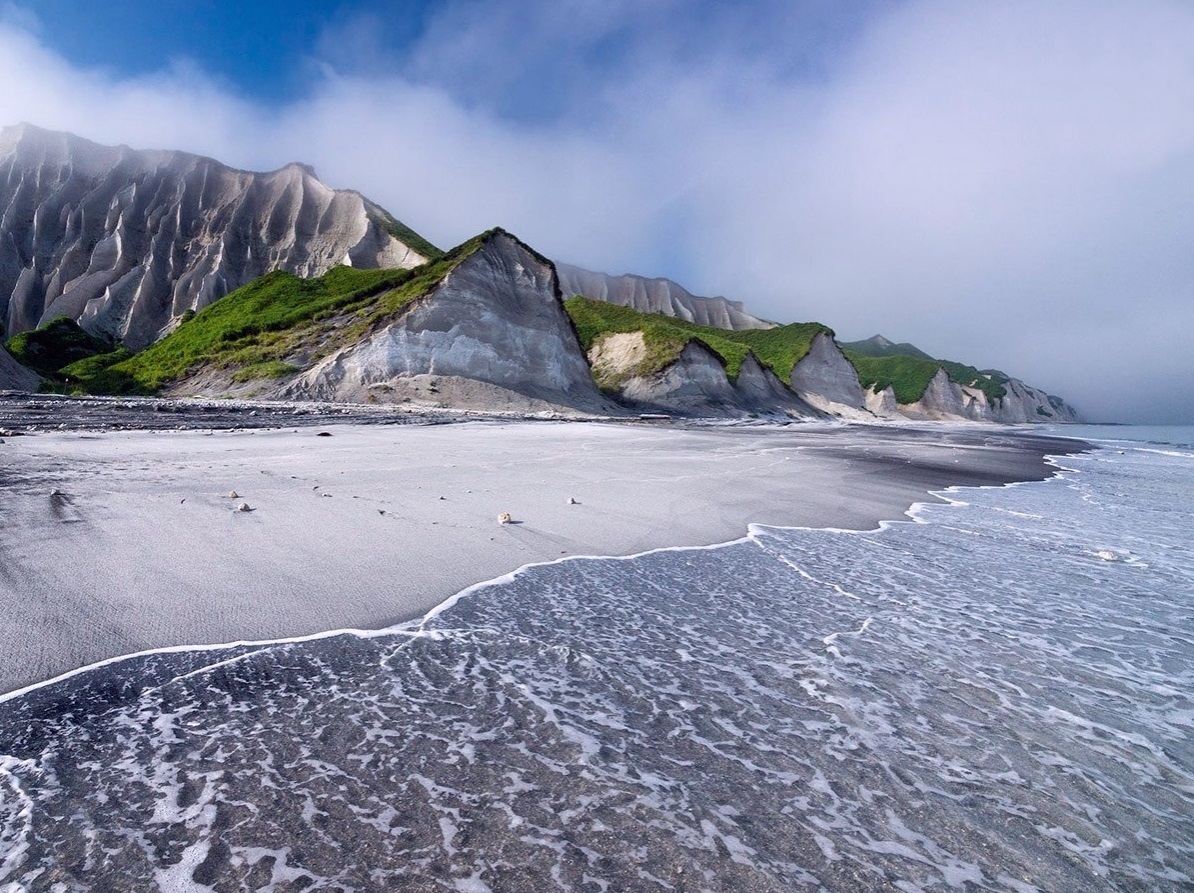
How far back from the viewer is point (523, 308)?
35.7 metres

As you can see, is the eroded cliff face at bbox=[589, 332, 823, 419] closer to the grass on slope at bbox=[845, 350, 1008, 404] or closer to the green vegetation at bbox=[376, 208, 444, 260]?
the green vegetation at bbox=[376, 208, 444, 260]

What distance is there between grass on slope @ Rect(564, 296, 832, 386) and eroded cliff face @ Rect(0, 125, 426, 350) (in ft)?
65.2

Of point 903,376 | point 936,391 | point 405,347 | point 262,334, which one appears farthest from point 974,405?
point 262,334

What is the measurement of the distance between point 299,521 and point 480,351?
28.0 meters

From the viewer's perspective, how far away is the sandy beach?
114 inches

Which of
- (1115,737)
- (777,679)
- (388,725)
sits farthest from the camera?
(777,679)

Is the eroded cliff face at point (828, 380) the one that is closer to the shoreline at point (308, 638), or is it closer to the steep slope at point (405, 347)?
the steep slope at point (405, 347)

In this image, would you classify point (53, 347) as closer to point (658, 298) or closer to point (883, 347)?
point (658, 298)

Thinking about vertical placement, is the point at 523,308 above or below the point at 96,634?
above

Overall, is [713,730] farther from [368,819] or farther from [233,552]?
[233,552]

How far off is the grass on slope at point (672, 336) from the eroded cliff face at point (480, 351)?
22.1 ft

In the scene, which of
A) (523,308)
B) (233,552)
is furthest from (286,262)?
(233,552)

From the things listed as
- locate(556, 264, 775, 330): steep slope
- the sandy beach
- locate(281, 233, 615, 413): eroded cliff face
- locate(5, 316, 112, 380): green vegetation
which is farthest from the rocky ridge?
locate(556, 264, 775, 330): steep slope

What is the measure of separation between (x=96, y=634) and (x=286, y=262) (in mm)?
76067
